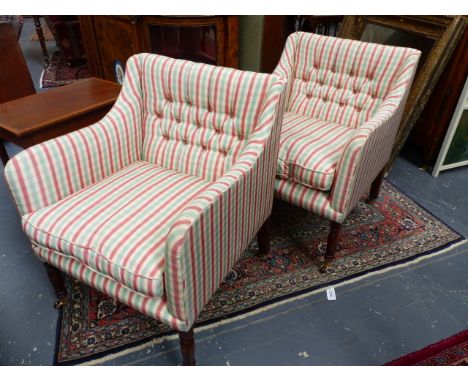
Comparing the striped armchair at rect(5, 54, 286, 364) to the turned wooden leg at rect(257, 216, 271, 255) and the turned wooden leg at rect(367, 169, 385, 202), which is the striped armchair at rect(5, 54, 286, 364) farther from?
the turned wooden leg at rect(367, 169, 385, 202)

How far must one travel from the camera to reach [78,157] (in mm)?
1411

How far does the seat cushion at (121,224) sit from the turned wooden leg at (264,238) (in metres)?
0.40

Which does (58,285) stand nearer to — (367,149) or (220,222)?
(220,222)

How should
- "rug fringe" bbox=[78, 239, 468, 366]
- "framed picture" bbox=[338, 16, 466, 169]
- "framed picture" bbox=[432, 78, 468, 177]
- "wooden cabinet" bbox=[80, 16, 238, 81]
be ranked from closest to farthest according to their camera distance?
"rug fringe" bbox=[78, 239, 468, 366]
"framed picture" bbox=[338, 16, 466, 169]
"framed picture" bbox=[432, 78, 468, 177]
"wooden cabinet" bbox=[80, 16, 238, 81]

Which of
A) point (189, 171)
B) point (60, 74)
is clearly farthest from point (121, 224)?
point (60, 74)

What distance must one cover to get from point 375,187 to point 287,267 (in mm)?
819

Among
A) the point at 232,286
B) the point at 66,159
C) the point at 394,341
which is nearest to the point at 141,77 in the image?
the point at 66,159

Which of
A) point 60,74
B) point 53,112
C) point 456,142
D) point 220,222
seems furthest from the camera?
point 60,74

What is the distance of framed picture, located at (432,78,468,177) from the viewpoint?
7.29ft

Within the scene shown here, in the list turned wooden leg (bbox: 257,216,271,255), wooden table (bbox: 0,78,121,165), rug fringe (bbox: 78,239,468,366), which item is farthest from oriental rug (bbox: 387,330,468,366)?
wooden table (bbox: 0,78,121,165)

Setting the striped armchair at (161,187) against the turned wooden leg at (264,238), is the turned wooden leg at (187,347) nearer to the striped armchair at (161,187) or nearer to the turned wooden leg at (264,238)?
the striped armchair at (161,187)

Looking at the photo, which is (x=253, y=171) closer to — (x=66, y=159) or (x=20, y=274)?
(x=66, y=159)

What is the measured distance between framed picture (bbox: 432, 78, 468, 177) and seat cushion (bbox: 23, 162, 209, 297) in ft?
5.59

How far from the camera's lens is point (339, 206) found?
5.08 feet
